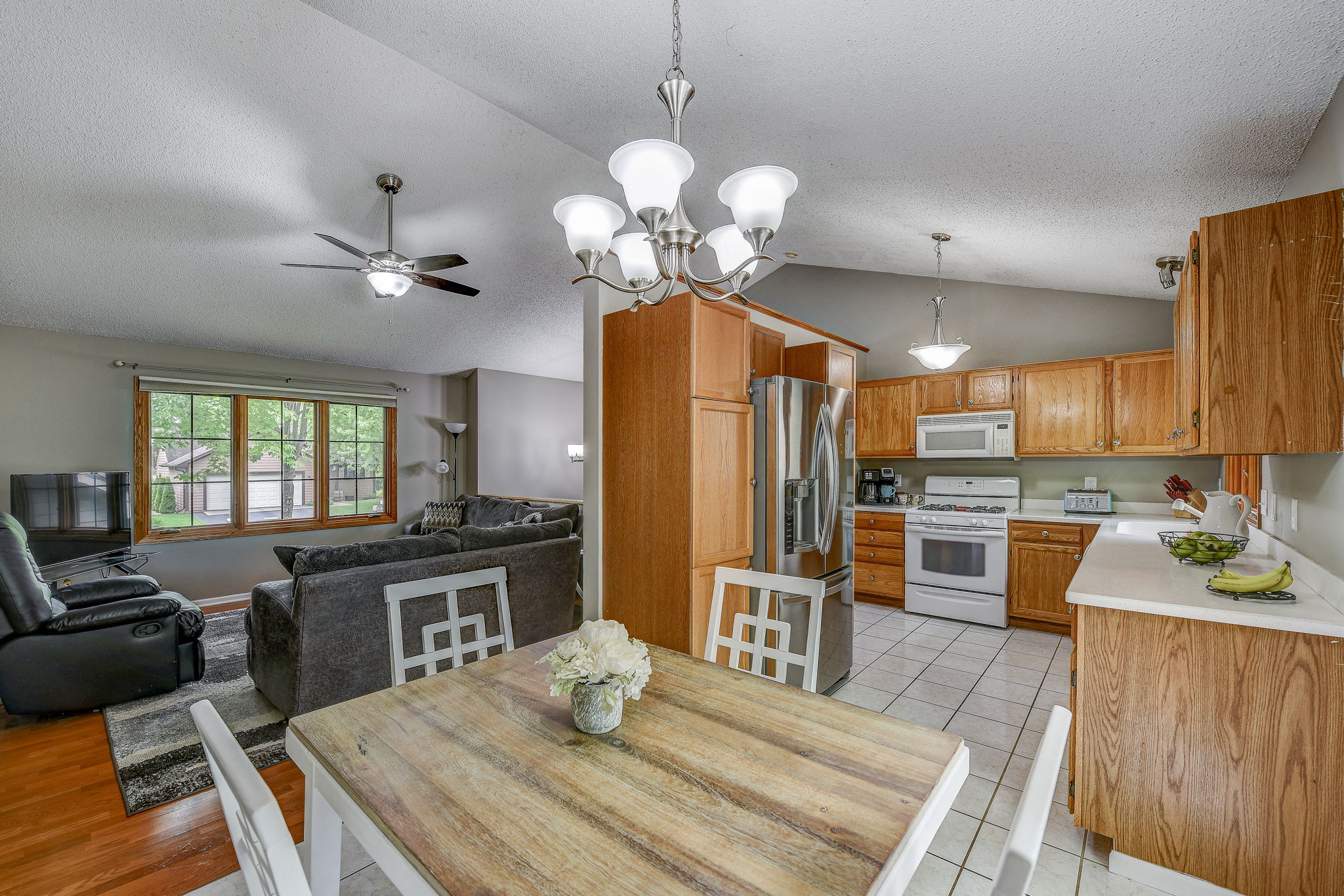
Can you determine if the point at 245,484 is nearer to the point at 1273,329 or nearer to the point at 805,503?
the point at 805,503

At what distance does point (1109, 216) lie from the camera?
2.52 m

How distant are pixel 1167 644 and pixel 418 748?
6.98ft

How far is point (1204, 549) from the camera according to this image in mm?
2248

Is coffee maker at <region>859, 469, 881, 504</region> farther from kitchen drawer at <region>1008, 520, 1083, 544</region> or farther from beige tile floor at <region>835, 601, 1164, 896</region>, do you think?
kitchen drawer at <region>1008, 520, 1083, 544</region>

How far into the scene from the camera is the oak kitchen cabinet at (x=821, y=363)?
3.55 meters

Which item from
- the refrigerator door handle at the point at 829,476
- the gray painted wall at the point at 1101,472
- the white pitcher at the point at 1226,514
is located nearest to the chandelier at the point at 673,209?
the refrigerator door handle at the point at 829,476

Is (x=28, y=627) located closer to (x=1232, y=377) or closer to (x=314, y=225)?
(x=314, y=225)

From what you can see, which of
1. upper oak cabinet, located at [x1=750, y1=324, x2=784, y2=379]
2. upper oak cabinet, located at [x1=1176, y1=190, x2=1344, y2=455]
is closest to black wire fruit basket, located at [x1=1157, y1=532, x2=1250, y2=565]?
upper oak cabinet, located at [x1=1176, y1=190, x2=1344, y2=455]

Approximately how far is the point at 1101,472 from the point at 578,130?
469 centimetres

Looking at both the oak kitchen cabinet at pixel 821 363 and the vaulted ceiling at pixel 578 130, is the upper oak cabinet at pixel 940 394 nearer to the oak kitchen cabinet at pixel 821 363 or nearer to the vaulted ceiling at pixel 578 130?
the vaulted ceiling at pixel 578 130

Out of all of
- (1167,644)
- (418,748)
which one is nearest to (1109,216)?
(1167,644)

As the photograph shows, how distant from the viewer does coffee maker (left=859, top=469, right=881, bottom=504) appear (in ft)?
18.2

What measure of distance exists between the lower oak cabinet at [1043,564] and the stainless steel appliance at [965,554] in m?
0.07

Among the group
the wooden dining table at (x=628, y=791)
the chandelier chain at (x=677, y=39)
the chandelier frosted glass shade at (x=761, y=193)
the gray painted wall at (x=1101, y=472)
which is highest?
the chandelier chain at (x=677, y=39)
